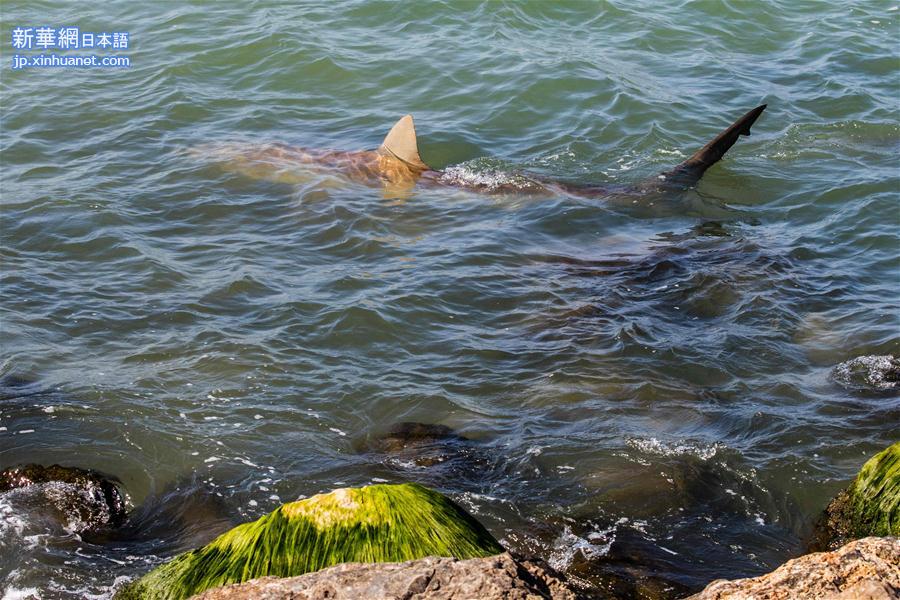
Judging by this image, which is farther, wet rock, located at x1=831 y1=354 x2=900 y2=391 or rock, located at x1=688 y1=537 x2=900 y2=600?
wet rock, located at x1=831 y1=354 x2=900 y2=391

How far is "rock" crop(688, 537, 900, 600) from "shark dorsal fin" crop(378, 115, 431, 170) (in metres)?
6.86

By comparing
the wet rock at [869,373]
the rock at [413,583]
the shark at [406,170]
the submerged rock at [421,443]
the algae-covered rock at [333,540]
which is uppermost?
the rock at [413,583]

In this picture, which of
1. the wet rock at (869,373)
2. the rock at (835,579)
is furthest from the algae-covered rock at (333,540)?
the wet rock at (869,373)

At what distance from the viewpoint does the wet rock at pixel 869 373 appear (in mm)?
6281

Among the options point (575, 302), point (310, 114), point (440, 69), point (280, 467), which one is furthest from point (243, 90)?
point (280, 467)

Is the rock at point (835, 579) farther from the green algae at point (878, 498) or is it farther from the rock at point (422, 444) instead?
the rock at point (422, 444)

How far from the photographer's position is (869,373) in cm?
643

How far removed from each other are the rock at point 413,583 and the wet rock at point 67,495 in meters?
2.05

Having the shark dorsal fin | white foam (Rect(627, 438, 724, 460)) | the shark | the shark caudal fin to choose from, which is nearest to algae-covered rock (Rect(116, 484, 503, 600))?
white foam (Rect(627, 438, 724, 460))

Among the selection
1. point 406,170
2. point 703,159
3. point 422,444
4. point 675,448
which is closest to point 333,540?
point 422,444

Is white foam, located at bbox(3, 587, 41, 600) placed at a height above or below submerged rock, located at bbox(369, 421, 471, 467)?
below

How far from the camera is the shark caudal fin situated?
912 cm

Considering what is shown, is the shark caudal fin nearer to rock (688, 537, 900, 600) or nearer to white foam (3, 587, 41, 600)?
rock (688, 537, 900, 600)

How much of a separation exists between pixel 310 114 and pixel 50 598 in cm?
782
